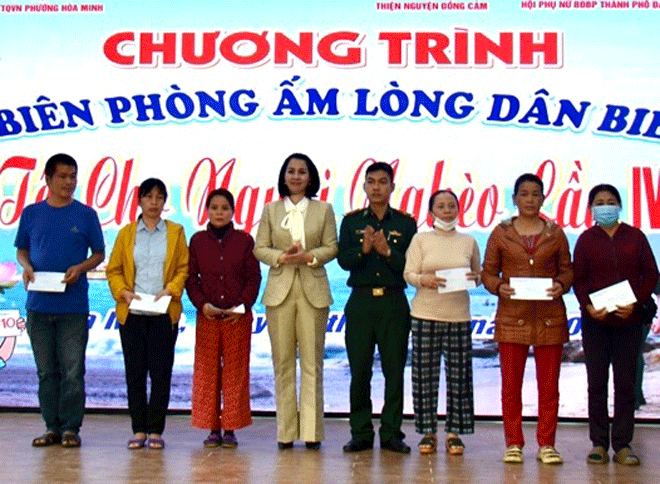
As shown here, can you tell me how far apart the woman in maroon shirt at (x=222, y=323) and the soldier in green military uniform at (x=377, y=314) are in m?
0.51

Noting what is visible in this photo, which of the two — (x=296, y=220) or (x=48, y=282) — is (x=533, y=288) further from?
(x=48, y=282)

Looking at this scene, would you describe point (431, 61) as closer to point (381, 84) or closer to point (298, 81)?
point (381, 84)

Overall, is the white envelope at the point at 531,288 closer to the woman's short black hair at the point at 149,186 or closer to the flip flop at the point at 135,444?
the woman's short black hair at the point at 149,186

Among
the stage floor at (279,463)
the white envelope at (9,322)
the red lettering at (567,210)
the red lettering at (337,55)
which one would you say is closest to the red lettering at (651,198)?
the red lettering at (567,210)

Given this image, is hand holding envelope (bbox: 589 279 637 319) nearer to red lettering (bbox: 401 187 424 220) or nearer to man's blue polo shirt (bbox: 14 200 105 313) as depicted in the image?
red lettering (bbox: 401 187 424 220)

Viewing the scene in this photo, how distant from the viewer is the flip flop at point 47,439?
5582mm

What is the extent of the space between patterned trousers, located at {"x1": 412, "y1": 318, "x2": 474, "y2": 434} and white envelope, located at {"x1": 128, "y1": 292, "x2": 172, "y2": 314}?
1.21 m

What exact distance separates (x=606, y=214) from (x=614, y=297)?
395 millimetres

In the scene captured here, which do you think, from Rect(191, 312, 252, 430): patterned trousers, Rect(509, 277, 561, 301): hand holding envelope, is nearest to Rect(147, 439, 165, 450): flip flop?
Rect(191, 312, 252, 430): patterned trousers

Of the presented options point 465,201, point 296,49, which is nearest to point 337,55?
point 296,49

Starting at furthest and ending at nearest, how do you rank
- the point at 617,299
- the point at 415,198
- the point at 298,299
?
the point at 415,198, the point at 298,299, the point at 617,299

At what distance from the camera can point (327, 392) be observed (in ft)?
22.2

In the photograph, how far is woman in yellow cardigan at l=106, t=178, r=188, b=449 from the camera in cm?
555

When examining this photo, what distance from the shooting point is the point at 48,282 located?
A: 5.52 m
